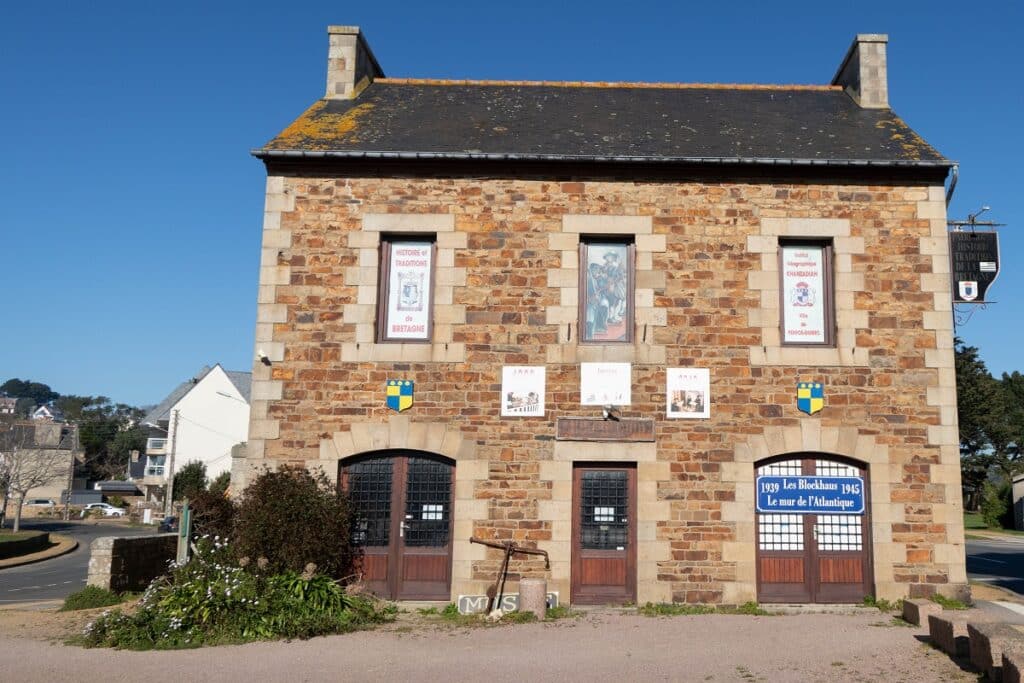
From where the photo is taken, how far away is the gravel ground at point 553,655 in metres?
7.32

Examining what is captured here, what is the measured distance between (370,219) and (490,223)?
1.67m

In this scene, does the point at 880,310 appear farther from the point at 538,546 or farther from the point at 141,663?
the point at 141,663

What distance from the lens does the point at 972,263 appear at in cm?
1220

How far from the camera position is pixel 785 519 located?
1123 cm

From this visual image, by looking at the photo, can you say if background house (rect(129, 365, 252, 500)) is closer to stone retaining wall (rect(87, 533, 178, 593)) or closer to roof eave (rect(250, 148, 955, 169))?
stone retaining wall (rect(87, 533, 178, 593))

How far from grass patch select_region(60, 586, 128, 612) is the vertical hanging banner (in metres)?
12.6

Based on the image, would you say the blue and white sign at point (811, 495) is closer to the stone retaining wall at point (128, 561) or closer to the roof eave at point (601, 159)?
the roof eave at point (601, 159)

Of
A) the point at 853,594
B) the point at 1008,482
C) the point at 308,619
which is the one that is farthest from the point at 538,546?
the point at 1008,482

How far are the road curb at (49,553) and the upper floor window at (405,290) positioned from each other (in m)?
20.5

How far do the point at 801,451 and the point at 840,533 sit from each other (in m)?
1.20

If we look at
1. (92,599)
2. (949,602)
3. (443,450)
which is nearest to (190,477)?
(92,599)

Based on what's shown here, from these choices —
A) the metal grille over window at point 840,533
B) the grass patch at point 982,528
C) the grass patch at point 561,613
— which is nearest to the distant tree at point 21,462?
the grass patch at point 561,613

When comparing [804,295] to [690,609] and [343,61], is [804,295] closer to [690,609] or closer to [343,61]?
[690,609]

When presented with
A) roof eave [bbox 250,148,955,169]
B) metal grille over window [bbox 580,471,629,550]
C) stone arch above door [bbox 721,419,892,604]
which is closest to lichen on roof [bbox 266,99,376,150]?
roof eave [bbox 250,148,955,169]
